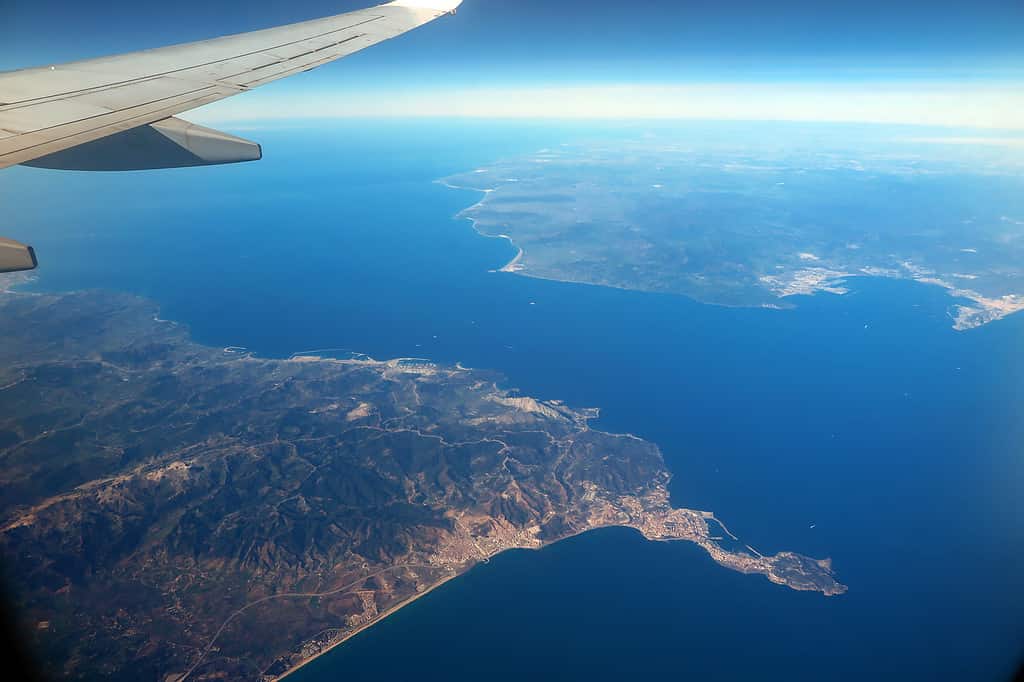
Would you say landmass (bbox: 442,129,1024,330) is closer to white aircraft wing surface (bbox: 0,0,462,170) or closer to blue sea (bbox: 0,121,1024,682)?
blue sea (bbox: 0,121,1024,682)

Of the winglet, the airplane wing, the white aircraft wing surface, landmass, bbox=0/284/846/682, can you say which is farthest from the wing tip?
landmass, bbox=0/284/846/682

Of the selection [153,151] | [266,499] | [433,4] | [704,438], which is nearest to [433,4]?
[433,4]

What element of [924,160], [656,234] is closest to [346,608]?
[656,234]

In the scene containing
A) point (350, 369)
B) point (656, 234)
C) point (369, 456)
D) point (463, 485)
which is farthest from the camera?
point (656, 234)

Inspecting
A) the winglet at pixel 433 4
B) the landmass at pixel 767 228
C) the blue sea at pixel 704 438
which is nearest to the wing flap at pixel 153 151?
the winglet at pixel 433 4

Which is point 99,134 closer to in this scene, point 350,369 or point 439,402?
point 439,402

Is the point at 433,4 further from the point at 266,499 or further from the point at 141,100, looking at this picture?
the point at 266,499
